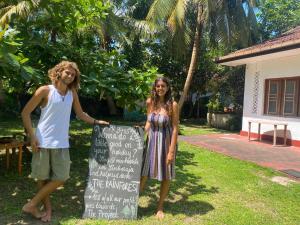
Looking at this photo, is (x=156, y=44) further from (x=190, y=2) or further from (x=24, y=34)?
(x=24, y=34)

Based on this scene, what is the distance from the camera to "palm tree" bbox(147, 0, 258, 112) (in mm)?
14930

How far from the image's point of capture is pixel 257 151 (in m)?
9.80

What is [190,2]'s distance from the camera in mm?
16203

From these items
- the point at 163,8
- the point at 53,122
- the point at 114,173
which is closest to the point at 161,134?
the point at 114,173

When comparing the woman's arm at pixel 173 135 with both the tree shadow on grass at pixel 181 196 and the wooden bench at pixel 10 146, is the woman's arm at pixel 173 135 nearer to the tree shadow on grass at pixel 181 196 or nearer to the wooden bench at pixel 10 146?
the tree shadow on grass at pixel 181 196

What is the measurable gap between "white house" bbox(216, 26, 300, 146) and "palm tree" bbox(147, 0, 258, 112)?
283 cm

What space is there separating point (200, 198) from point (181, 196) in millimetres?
287

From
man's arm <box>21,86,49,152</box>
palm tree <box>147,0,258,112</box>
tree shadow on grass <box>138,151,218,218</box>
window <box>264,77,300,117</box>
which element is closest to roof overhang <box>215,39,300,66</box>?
window <box>264,77,300,117</box>

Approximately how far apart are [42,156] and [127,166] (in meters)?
1.09

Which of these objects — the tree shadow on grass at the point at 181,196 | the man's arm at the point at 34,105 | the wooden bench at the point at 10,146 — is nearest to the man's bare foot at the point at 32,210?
the man's arm at the point at 34,105

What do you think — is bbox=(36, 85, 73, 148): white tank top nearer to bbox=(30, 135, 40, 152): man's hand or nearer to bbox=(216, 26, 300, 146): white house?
bbox=(30, 135, 40, 152): man's hand

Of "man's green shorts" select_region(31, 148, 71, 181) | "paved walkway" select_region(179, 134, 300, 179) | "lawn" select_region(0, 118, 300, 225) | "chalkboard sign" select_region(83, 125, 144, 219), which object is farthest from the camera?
"paved walkway" select_region(179, 134, 300, 179)

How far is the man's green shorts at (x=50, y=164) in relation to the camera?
13.6ft

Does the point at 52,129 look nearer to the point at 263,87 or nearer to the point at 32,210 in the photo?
the point at 32,210
